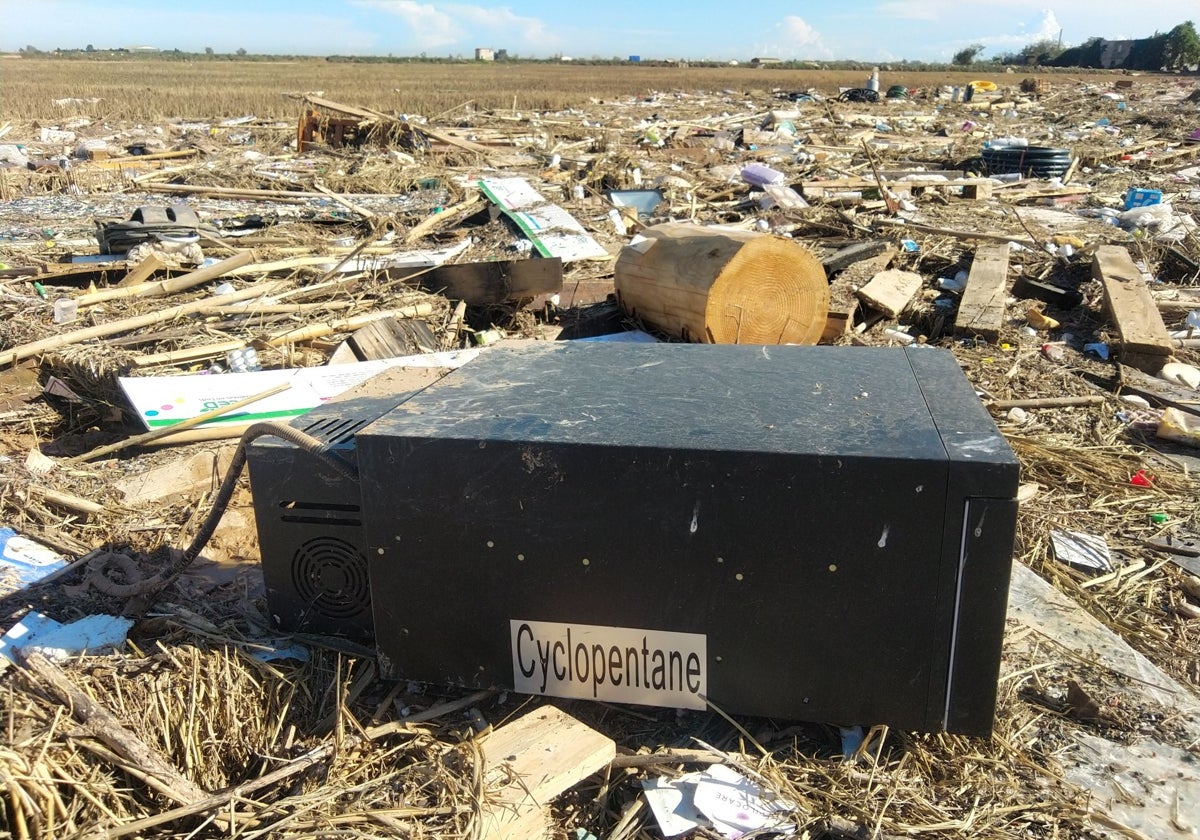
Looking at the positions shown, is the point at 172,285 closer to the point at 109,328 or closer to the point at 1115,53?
the point at 109,328

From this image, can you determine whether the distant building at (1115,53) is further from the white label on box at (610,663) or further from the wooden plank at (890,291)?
the white label on box at (610,663)

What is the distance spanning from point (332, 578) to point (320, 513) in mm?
203

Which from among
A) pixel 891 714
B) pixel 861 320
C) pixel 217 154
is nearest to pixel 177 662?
pixel 891 714

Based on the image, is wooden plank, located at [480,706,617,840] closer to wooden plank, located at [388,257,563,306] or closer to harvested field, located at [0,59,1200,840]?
harvested field, located at [0,59,1200,840]

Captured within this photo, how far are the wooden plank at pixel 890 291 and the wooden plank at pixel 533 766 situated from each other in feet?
16.9

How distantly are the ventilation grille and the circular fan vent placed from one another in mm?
277

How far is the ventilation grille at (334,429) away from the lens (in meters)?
2.31

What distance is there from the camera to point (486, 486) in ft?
6.56

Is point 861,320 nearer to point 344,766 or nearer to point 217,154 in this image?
point 344,766

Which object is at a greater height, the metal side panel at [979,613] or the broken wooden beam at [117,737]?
the metal side panel at [979,613]

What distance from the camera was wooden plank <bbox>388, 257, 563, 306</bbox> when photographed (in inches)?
258

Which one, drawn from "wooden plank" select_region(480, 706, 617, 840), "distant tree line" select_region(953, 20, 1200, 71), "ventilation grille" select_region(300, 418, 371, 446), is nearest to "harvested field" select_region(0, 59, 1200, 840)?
"wooden plank" select_region(480, 706, 617, 840)

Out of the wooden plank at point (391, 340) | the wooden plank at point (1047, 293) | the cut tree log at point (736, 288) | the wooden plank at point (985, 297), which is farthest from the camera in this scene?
the wooden plank at point (1047, 293)

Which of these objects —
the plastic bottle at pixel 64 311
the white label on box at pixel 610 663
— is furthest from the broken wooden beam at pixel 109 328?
the white label on box at pixel 610 663
